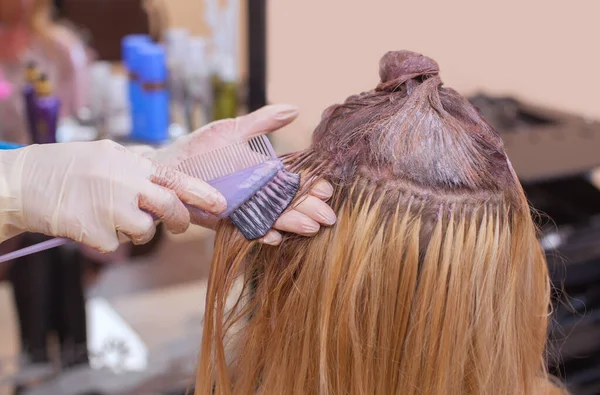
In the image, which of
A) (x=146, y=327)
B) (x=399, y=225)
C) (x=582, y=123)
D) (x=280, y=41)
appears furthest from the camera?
(x=146, y=327)

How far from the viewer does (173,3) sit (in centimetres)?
203

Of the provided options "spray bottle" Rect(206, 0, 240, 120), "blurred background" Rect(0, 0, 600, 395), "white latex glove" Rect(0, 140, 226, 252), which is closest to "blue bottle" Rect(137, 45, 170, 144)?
"blurred background" Rect(0, 0, 600, 395)

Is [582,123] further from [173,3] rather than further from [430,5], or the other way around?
[173,3]

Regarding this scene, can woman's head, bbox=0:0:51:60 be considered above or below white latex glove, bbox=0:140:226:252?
above

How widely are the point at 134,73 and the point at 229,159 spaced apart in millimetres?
984

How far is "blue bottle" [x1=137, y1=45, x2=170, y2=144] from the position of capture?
65.9 inches

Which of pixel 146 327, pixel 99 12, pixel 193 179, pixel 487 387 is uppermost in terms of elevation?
pixel 99 12

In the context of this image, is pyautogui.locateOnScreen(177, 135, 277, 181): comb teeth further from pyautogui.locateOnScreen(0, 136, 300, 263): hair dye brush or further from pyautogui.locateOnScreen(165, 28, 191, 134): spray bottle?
pyautogui.locateOnScreen(165, 28, 191, 134): spray bottle

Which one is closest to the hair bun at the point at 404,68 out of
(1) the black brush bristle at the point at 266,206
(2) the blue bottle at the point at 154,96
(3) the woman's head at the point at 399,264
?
(3) the woman's head at the point at 399,264

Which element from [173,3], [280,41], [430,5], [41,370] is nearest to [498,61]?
[430,5]

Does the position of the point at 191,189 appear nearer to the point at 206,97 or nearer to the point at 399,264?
the point at 399,264

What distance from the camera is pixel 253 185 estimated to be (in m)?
0.78

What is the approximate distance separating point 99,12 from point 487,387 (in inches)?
75.3

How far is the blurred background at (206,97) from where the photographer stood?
61.2 inches
